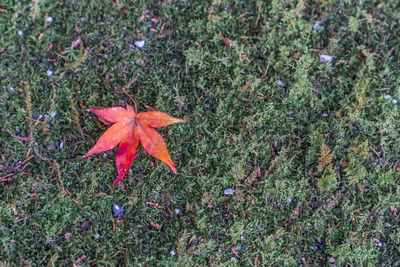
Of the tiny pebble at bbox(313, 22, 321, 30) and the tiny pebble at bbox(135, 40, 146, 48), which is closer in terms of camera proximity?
the tiny pebble at bbox(135, 40, 146, 48)

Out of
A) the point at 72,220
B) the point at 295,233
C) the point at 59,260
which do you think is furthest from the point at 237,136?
the point at 59,260

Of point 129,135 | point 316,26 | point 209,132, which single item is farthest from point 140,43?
point 316,26

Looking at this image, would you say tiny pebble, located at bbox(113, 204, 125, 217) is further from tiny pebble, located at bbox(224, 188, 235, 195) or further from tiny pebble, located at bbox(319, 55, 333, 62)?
tiny pebble, located at bbox(319, 55, 333, 62)

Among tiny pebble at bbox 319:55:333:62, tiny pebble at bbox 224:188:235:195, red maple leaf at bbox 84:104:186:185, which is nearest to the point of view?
red maple leaf at bbox 84:104:186:185

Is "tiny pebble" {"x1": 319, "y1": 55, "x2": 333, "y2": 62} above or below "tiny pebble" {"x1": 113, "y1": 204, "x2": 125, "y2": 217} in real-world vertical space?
above

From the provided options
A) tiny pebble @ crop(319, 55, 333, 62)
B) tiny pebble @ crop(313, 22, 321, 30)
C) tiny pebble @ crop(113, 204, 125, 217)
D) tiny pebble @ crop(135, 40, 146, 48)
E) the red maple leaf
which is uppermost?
tiny pebble @ crop(313, 22, 321, 30)

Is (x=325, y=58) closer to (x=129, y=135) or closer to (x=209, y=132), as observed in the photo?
(x=209, y=132)

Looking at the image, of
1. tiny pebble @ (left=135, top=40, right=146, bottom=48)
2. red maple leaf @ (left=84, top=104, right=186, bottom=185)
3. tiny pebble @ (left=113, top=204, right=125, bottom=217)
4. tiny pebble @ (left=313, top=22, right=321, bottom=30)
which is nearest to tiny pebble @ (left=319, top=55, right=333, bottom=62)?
tiny pebble @ (left=313, top=22, right=321, bottom=30)
